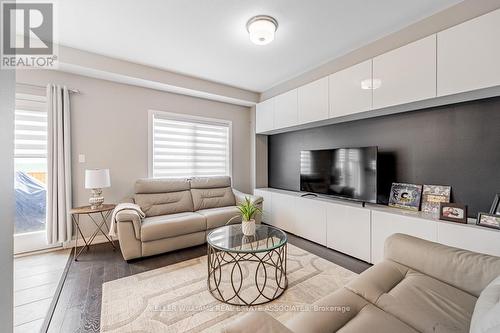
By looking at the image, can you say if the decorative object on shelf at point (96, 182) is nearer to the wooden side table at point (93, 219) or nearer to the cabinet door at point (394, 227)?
the wooden side table at point (93, 219)

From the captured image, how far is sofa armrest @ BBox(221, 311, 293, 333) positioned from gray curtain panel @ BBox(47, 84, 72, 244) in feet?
10.4

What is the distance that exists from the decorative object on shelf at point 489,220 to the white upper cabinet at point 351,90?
4.68 feet

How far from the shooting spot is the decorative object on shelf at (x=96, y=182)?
8.92ft

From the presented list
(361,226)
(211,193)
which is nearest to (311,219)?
(361,226)

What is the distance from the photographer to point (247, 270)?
2.32 m

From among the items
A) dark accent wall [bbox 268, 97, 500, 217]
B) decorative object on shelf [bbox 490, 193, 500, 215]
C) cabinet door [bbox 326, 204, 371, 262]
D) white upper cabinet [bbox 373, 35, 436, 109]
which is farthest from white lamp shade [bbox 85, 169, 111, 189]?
decorative object on shelf [bbox 490, 193, 500, 215]

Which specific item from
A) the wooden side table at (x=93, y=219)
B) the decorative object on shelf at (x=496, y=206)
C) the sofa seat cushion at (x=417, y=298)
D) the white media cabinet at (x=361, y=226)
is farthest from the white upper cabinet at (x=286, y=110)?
the wooden side table at (x=93, y=219)

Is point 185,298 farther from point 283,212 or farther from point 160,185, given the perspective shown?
point 283,212

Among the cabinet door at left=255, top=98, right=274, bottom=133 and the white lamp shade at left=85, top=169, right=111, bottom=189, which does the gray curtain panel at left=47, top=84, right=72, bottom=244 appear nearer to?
the white lamp shade at left=85, top=169, right=111, bottom=189

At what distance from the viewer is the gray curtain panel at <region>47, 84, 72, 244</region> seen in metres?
2.80

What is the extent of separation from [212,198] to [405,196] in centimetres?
273

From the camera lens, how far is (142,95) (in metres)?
3.52

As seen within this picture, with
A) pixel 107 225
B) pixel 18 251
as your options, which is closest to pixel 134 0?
pixel 107 225

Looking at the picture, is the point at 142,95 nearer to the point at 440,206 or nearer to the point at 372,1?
the point at 372,1
